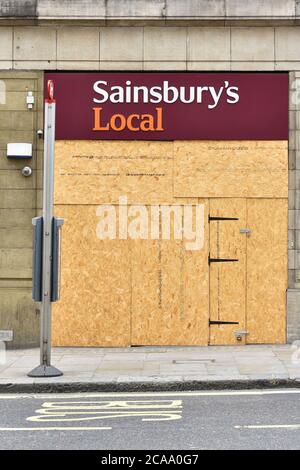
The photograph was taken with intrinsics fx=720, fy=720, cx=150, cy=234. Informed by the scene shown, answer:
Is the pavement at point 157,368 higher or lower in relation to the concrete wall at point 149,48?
lower

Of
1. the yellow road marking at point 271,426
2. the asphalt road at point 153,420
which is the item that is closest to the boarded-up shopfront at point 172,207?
the asphalt road at point 153,420

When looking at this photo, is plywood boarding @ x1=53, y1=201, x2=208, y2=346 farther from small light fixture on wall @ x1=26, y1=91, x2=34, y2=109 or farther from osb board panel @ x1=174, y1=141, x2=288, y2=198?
small light fixture on wall @ x1=26, y1=91, x2=34, y2=109

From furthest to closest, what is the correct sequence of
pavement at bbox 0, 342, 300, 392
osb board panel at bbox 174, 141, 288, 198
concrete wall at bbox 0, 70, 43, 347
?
1. osb board panel at bbox 174, 141, 288, 198
2. concrete wall at bbox 0, 70, 43, 347
3. pavement at bbox 0, 342, 300, 392

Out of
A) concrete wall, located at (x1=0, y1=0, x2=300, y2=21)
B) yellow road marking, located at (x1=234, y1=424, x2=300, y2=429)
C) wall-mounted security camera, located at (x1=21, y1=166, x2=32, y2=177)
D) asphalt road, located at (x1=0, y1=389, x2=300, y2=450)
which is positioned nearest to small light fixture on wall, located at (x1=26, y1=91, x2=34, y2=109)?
wall-mounted security camera, located at (x1=21, y1=166, x2=32, y2=177)

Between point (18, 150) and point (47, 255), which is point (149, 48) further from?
point (47, 255)

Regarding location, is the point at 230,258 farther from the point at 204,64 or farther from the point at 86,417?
the point at 86,417

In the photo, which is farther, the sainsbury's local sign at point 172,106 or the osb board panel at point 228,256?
the sainsbury's local sign at point 172,106

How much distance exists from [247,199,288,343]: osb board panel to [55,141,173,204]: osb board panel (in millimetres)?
1609

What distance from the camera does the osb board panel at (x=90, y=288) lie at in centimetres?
1234

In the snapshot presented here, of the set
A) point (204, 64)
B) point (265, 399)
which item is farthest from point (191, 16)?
point (265, 399)

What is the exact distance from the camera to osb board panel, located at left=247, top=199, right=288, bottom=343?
12.4 m

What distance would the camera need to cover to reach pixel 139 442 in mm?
6352

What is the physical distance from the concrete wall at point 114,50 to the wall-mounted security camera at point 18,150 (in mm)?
147

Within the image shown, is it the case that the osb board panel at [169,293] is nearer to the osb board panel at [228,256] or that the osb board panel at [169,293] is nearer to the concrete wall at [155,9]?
the osb board panel at [228,256]
